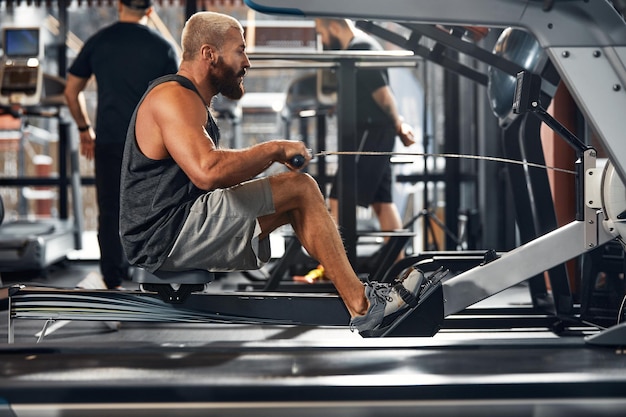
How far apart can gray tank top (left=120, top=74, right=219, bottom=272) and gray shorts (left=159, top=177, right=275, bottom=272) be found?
0.13 ft

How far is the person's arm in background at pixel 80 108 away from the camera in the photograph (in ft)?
13.2

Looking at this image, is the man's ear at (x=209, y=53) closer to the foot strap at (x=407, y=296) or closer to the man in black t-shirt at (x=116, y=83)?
the foot strap at (x=407, y=296)

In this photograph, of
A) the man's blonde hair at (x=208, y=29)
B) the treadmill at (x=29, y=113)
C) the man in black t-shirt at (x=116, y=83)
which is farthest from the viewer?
the treadmill at (x=29, y=113)

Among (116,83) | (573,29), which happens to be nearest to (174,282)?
(573,29)

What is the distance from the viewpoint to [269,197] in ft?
8.12

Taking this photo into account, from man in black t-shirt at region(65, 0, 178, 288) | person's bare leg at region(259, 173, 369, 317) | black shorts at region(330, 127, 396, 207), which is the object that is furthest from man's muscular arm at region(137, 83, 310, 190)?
black shorts at region(330, 127, 396, 207)

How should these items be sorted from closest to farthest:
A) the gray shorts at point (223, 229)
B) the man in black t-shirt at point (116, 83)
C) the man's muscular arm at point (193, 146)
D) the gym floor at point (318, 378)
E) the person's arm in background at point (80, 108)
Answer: the gym floor at point (318, 378) < the man's muscular arm at point (193, 146) < the gray shorts at point (223, 229) < the man in black t-shirt at point (116, 83) < the person's arm in background at point (80, 108)

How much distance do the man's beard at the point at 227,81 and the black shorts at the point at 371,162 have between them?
1.68 metres

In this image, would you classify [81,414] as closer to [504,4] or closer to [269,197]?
[269,197]

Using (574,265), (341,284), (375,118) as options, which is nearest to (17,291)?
(341,284)

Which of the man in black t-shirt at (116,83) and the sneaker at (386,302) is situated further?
the man in black t-shirt at (116,83)

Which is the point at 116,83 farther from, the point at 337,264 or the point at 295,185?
the point at 337,264

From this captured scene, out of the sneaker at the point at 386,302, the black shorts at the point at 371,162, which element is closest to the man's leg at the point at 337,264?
the sneaker at the point at 386,302

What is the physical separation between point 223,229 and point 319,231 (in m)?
0.30
